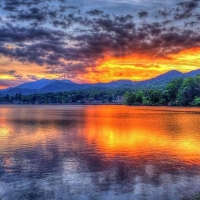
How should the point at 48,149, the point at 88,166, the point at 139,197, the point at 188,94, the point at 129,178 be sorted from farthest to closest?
the point at 188,94 → the point at 48,149 → the point at 88,166 → the point at 129,178 → the point at 139,197

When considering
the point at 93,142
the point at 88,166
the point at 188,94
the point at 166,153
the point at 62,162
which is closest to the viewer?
the point at 88,166

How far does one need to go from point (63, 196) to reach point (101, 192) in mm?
2817

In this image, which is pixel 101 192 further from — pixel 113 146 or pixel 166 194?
pixel 113 146

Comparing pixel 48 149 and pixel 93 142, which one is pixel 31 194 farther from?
pixel 93 142

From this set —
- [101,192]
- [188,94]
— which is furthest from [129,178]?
[188,94]

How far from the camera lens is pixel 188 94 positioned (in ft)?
645

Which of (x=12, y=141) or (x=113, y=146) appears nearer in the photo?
(x=113, y=146)

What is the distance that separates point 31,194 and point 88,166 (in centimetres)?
919

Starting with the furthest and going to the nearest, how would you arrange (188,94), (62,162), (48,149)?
(188,94) → (48,149) → (62,162)

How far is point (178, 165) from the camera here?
96.6ft

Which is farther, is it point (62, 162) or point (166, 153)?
point (166, 153)

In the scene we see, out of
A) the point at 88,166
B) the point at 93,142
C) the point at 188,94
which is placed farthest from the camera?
the point at 188,94

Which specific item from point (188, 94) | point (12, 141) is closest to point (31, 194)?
point (12, 141)

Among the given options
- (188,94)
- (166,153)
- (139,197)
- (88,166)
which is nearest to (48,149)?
(88,166)
